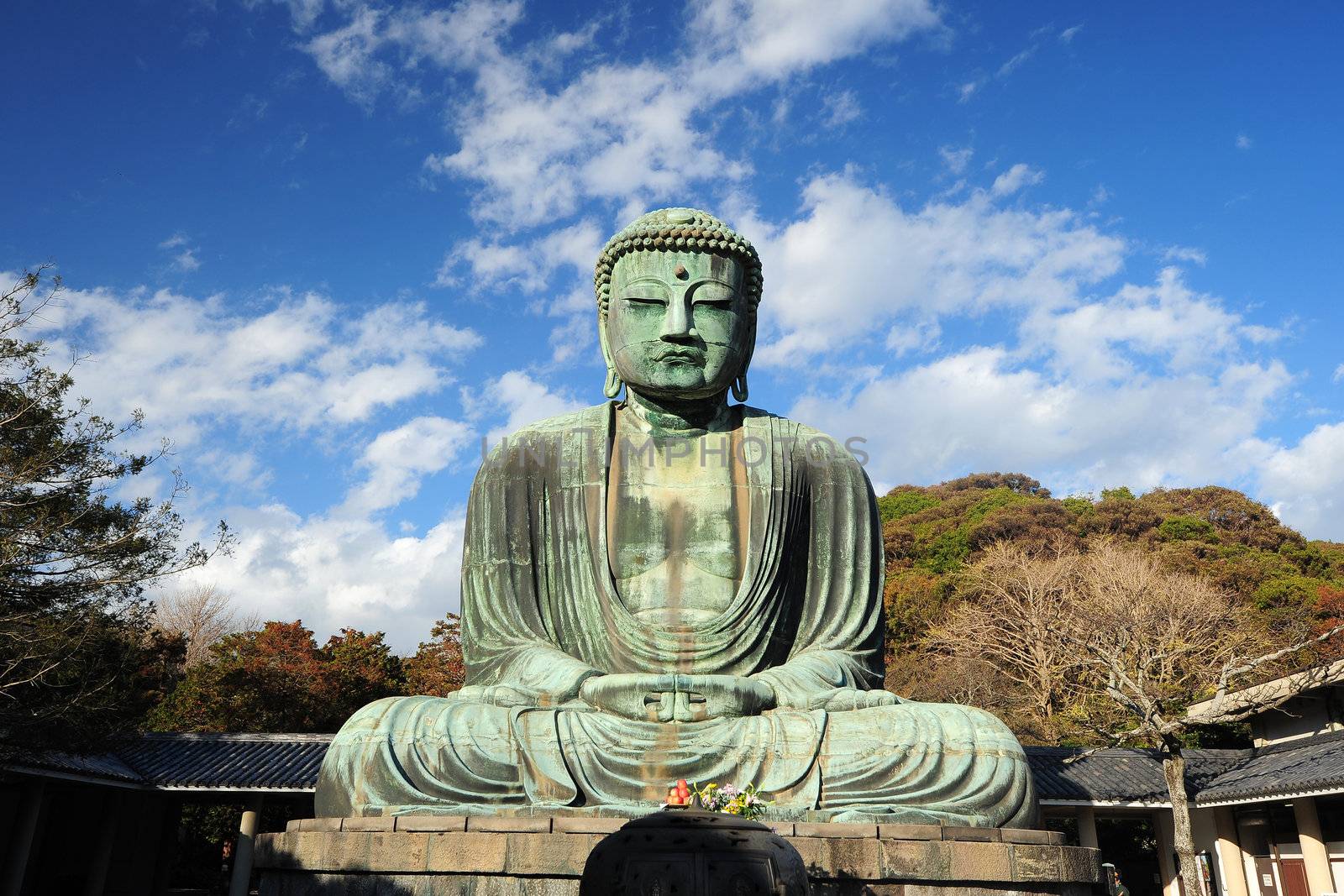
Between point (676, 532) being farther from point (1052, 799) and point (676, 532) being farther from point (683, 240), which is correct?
point (1052, 799)

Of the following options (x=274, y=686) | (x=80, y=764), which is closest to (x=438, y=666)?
(x=274, y=686)

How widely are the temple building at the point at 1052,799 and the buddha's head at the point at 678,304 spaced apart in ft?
37.5

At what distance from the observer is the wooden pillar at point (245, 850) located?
16469 mm

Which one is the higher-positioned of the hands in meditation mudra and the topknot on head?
the topknot on head

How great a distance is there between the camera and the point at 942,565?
124 ft

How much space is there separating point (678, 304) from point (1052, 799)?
13.0 m

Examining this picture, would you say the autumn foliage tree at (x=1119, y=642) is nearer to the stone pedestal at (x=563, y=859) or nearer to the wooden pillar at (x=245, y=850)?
the stone pedestal at (x=563, y=859)

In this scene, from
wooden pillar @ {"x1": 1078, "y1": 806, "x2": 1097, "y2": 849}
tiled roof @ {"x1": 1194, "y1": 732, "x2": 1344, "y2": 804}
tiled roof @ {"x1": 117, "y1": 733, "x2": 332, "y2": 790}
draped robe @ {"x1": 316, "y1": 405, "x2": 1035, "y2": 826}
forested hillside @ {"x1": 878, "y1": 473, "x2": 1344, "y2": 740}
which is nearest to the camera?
draped robe @ {"x1": 316, "y1": 405, "x2": 1035, "y2": 826}

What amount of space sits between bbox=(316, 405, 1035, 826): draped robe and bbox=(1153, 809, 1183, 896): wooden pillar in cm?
1436

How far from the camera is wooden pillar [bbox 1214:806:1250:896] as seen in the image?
17828mm

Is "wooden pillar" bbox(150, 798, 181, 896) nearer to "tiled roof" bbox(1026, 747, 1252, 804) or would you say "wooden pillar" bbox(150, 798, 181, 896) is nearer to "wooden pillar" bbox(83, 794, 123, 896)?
"wooden pillar" bbox(83, 794, 123, 896)

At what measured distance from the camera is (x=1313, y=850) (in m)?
15.8

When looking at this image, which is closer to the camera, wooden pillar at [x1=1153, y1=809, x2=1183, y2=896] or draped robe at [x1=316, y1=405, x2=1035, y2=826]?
draped robe at [x1=316, y1=405, x2=1035, y2=826]

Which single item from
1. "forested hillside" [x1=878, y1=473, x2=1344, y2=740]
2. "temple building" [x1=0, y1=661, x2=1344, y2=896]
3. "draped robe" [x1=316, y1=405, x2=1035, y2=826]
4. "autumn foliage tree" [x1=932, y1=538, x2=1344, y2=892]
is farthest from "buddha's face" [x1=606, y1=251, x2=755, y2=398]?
"forested hillside" [x1=878, y1=473, x2=1344, y2=740]
